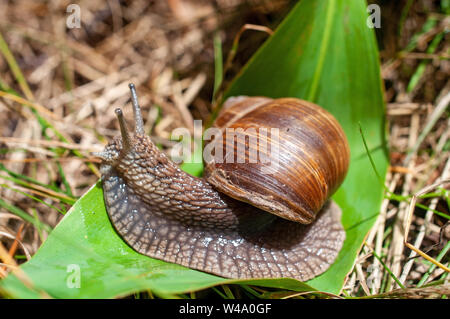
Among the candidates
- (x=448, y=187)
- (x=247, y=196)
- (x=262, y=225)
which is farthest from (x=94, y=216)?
(x=448, y=187)

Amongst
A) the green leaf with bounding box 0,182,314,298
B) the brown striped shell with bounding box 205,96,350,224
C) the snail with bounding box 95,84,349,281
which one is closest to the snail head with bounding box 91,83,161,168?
the snail with bounding box 95,84,349,281

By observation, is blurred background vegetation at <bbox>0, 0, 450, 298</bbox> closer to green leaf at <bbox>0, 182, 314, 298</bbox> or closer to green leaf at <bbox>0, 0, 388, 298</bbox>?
green leaf at <bbox>0, 0, 388, 298</bbox>

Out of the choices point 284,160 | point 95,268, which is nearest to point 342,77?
point 284,160

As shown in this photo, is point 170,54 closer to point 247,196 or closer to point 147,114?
point 147,114

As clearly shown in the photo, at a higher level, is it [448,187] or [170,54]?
[170,54]

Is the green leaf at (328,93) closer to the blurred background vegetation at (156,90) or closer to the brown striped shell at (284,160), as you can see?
the blurred background vegetation at (156,90)
